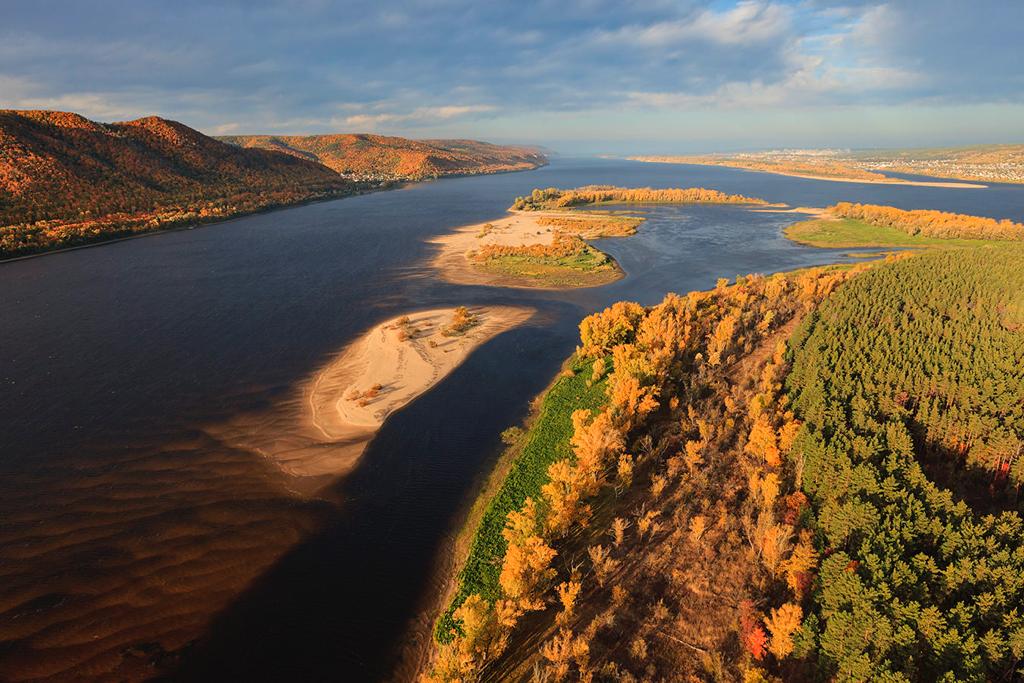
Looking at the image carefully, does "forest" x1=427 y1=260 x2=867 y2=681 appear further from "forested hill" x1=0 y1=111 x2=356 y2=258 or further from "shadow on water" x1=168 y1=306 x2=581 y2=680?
"forested hill" x1=0 y1=111 x2=356 y2=258

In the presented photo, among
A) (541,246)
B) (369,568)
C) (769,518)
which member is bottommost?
(369,568)

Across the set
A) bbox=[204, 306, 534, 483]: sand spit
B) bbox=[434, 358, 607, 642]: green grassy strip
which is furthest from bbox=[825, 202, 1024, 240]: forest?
bbox=[434, 358, 607, 642]: green grassy strip

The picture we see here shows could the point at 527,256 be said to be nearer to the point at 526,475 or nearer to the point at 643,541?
the point at 526,475

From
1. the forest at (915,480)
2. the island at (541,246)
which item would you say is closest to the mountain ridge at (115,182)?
the island at (541,246)

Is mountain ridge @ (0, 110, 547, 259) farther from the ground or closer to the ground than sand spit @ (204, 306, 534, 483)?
farther from the ground

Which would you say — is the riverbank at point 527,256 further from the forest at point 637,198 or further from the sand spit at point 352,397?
the forest at point 637,198

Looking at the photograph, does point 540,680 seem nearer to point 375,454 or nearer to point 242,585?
point 242,585

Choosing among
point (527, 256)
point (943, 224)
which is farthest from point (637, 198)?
point (527, 256)
